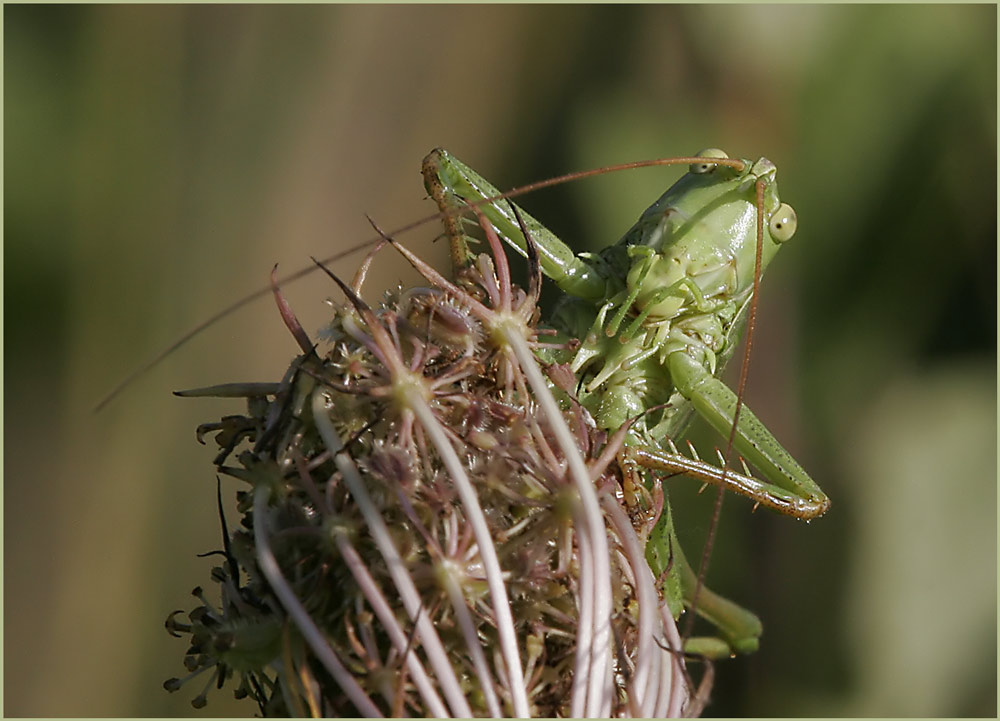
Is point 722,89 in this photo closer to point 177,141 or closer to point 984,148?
point 984,148

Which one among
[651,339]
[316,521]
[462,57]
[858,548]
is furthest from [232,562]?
[462,57]

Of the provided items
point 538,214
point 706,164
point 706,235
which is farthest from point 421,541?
point 538,214

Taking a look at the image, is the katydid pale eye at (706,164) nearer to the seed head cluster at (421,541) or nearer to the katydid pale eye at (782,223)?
the katydid pale eye at (782,223)

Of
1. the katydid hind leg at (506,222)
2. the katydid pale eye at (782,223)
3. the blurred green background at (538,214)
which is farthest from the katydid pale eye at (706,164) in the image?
the blurred green background at (538,214)

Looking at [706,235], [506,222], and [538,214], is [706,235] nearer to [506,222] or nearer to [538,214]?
[506,222]

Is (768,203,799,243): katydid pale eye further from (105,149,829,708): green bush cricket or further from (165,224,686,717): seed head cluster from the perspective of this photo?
(165,224,686,717): seed head cluster

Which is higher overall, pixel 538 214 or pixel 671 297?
pixel 538 214

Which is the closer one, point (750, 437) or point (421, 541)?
point (421, 541)
